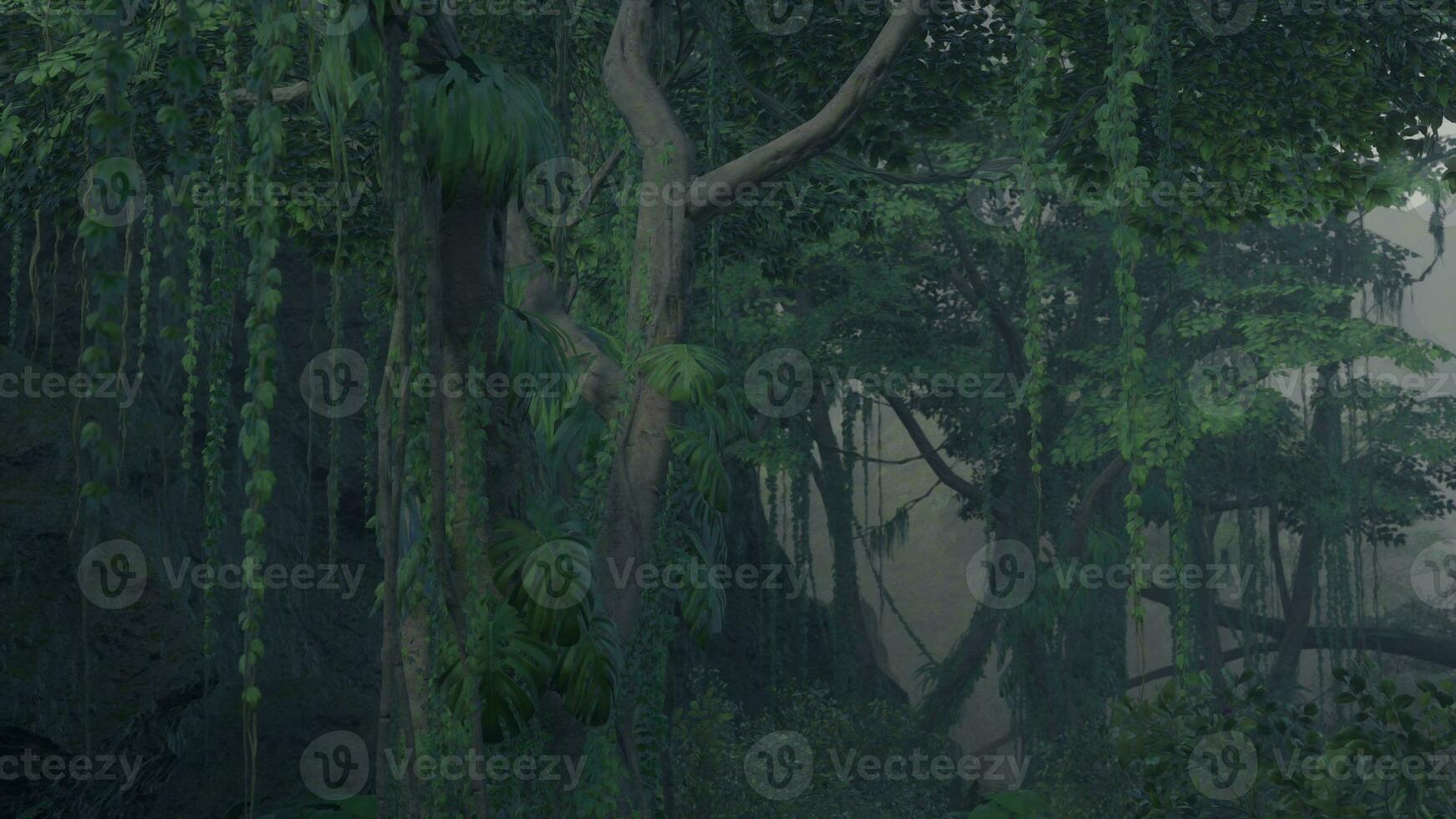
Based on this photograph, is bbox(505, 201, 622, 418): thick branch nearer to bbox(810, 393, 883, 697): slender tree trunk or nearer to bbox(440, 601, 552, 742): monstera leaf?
bbox(440, 601, 552, 742): monstera leaf

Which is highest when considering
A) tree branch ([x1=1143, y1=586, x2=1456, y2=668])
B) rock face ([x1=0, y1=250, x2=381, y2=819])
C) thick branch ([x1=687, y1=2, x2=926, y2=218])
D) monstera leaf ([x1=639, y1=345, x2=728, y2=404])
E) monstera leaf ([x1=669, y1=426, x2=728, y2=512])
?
thick branch ([x1=687, y1=2, x2=926, y2=218])

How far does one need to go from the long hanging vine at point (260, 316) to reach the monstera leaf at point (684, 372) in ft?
8.86

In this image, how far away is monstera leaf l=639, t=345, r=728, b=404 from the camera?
5957 mm

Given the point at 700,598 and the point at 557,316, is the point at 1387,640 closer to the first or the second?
the point at 700,598

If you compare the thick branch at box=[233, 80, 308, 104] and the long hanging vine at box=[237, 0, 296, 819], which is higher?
the thick branch at box=[233, 80, 308, 104]

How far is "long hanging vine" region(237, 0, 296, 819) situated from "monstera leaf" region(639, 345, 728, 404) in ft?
8.86

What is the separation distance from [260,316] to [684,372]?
2.98 m

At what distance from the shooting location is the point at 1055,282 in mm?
16641

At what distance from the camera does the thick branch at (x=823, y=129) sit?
254 inches

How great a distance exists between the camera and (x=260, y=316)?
3209 mm

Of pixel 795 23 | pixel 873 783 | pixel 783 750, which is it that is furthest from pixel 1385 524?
pixel 795 23

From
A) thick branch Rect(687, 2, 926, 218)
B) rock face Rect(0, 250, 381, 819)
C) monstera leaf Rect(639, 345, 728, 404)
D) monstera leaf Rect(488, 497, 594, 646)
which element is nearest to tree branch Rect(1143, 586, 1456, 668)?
rock face Rect(0, 250, 381, 819)

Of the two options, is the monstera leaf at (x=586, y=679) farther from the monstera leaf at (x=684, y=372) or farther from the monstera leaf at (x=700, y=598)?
the monstera leaf at (x=700, y=598)

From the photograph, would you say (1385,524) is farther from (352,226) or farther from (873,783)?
(352,226)
